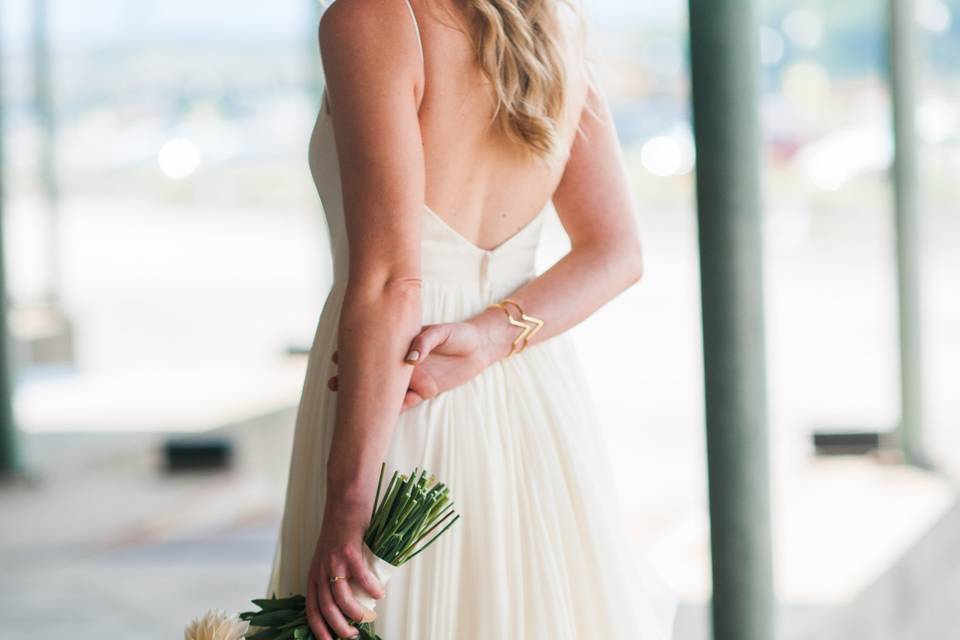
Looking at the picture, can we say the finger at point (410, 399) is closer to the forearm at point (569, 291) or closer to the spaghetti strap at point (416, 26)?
the forearm at point (569, 291)

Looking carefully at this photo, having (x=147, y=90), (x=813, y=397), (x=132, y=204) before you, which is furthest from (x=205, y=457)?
(x=132, y=204)

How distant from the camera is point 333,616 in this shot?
1.30 m

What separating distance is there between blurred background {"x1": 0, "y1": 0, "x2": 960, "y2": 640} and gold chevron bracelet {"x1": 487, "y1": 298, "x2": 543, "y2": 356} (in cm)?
38

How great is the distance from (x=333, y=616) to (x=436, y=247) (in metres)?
0.46

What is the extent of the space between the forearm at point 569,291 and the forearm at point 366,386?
0.16 meters

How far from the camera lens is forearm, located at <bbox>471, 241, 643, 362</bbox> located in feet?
4.95

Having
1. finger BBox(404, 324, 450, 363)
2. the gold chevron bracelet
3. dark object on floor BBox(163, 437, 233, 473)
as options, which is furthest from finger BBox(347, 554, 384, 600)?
dark object on floor BBox(163, 437, 233, 473)

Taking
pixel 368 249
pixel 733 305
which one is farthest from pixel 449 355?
pixel 733 305

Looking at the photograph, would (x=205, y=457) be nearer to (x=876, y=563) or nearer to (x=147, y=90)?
(x=876, y=563)

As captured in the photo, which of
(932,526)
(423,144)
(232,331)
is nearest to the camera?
(423,144)

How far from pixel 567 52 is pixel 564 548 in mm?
618

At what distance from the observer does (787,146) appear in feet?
46.9

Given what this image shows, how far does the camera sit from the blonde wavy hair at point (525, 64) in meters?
1.40

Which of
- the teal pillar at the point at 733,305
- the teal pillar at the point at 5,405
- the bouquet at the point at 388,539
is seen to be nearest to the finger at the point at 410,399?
the bouquet at the point at 388,539
